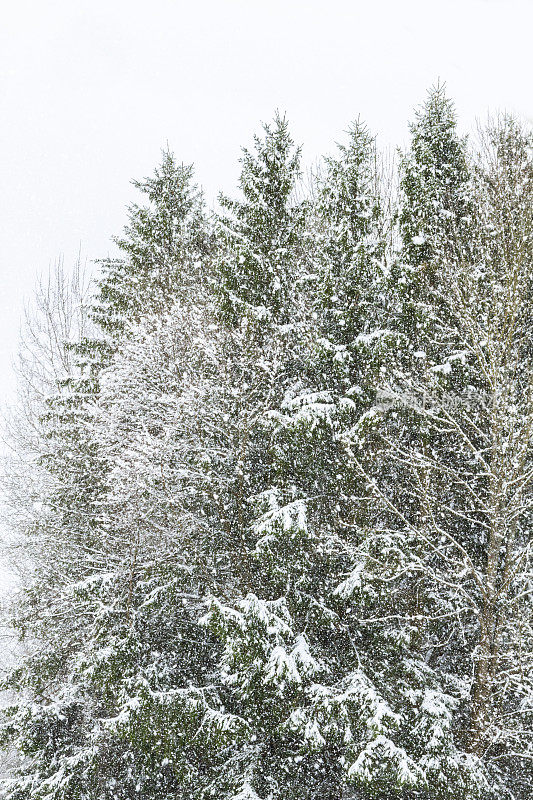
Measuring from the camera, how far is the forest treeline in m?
6.34

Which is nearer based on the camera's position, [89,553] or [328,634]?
[328,634]

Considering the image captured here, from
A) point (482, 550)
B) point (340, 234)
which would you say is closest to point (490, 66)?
point (340, 234)

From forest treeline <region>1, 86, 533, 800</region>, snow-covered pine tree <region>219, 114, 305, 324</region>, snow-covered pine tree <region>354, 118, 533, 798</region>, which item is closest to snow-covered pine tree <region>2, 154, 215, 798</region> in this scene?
forest treeline <region>1, 86, 533, 800</region>

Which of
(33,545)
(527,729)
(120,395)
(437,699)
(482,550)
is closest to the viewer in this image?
(437,699)

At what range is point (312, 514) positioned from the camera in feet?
24.0

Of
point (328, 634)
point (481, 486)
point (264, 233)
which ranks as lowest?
point (328, 634)

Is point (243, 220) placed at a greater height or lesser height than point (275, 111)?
lesser

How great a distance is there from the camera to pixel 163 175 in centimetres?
1199

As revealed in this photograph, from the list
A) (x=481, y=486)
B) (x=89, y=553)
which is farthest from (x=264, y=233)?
(x=89, y=553)

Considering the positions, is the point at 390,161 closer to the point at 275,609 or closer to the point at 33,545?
the point at 275,609

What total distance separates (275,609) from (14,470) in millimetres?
8274

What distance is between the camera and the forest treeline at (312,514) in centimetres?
634

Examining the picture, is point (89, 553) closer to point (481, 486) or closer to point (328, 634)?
point (328, 634)

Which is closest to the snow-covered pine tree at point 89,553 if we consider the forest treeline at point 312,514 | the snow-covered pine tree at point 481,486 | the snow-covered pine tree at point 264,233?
the forest treeline at point 312,514
